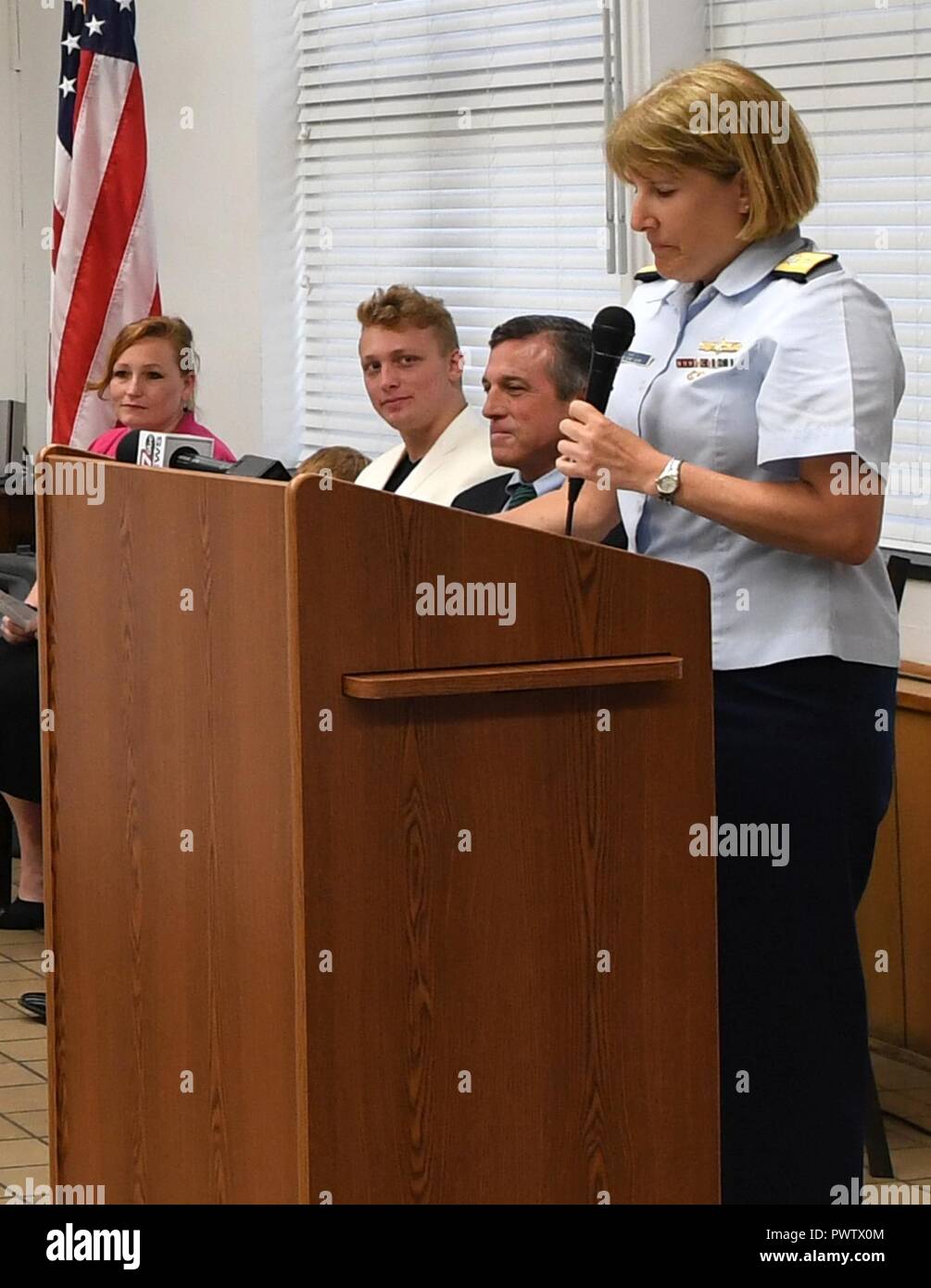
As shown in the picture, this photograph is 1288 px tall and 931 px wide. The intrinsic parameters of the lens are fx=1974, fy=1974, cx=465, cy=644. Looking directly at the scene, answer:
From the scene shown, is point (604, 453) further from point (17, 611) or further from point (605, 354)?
point (17, 611)

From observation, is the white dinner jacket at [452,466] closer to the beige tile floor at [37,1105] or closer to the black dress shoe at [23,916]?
the beige tile floor at [37,1105]

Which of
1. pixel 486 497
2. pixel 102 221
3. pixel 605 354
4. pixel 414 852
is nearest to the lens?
pixel 414 852

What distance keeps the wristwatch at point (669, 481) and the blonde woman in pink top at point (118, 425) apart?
2.45 metres

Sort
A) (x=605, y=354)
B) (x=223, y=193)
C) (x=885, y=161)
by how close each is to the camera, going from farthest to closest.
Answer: (x=223, y=193)
(x=885, y=161)
(x=605, y=354)

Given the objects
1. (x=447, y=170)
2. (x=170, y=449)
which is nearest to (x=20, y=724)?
(x=447, y=170)

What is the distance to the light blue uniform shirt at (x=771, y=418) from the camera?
76.7 inches

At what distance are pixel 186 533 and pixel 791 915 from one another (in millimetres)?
743

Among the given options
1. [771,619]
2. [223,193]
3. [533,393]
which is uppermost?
[223,193]

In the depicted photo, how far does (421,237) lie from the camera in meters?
5.07

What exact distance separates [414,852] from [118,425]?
3.06 metres

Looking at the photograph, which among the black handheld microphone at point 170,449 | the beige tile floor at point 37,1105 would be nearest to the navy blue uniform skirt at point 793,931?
the black handheld microphone at point 170,449

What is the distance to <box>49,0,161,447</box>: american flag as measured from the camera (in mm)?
5227

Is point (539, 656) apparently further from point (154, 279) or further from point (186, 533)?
point (154, 279)

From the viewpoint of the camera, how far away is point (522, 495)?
2.88 m
